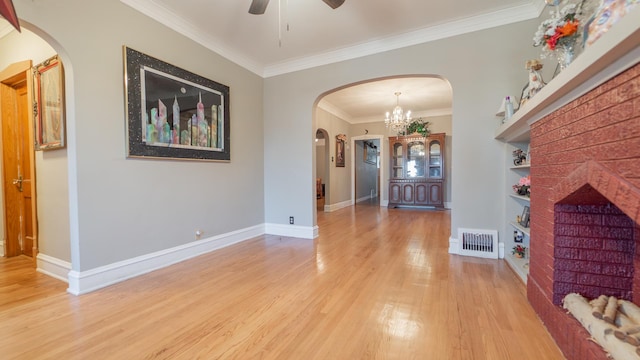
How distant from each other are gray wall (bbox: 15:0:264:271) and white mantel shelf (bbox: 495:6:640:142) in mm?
3105

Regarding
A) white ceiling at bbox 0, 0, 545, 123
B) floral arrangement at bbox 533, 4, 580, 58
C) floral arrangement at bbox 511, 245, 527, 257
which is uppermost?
white ceiling at bbox 0, 0, 545, 123

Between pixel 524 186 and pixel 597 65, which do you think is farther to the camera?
pixel 524 186

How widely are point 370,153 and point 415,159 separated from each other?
2.93 m

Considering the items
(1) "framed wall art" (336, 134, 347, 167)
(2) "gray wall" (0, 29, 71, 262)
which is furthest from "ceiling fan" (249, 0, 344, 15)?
(1) "framed wall art" (336, 134, 347, 167)

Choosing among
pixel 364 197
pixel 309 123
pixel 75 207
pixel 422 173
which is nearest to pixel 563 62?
pixel 309 123

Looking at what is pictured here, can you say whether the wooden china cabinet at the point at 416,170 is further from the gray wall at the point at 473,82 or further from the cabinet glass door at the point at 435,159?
the gray wall at the point at 473,82

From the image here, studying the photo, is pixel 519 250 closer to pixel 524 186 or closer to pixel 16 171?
pixel 524 186

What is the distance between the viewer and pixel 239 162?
11.9ft

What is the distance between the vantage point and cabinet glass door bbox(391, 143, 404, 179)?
6.96m

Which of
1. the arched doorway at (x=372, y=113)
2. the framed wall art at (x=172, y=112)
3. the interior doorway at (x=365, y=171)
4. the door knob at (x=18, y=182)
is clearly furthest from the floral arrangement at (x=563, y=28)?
the interior doorway at (x=365, y=171)

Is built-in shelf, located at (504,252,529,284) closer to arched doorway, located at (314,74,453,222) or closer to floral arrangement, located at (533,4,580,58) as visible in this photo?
floral arrangement, located at (533,4,580,58)

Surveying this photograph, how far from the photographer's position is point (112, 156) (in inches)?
88.6

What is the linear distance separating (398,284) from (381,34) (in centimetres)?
280

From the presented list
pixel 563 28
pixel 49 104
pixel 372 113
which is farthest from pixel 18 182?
pixel 372 113
